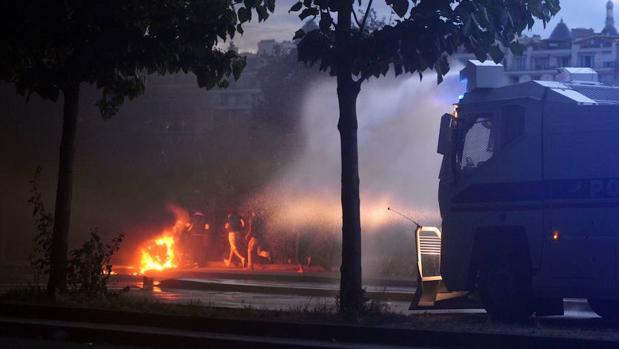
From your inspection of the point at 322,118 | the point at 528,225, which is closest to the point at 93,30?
the point at 528,225

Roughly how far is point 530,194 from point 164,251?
67.0 feet

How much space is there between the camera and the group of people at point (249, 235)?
93.7 ft

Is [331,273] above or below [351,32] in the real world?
below

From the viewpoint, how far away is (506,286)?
41.7 ft

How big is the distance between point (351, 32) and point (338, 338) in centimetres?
375

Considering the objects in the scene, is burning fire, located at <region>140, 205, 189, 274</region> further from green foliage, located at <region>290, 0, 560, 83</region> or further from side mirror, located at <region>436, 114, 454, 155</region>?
green foliage, located at <region>290, 0, 560, 83</region>

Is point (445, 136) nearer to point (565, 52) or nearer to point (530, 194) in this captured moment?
point (530, 194)

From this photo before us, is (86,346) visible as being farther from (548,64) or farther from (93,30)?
(548,64)

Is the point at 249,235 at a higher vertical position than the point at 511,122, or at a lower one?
lower

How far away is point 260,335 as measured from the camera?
1181 cm

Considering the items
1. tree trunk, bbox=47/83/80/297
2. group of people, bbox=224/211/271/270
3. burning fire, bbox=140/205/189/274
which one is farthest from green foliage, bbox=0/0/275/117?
burning fire, bbox=140/205/189/274

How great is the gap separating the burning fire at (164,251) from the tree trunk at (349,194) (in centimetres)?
1836

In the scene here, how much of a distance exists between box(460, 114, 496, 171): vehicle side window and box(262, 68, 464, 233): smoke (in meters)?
5.43

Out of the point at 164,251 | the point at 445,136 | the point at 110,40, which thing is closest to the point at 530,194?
the point at 445,136
